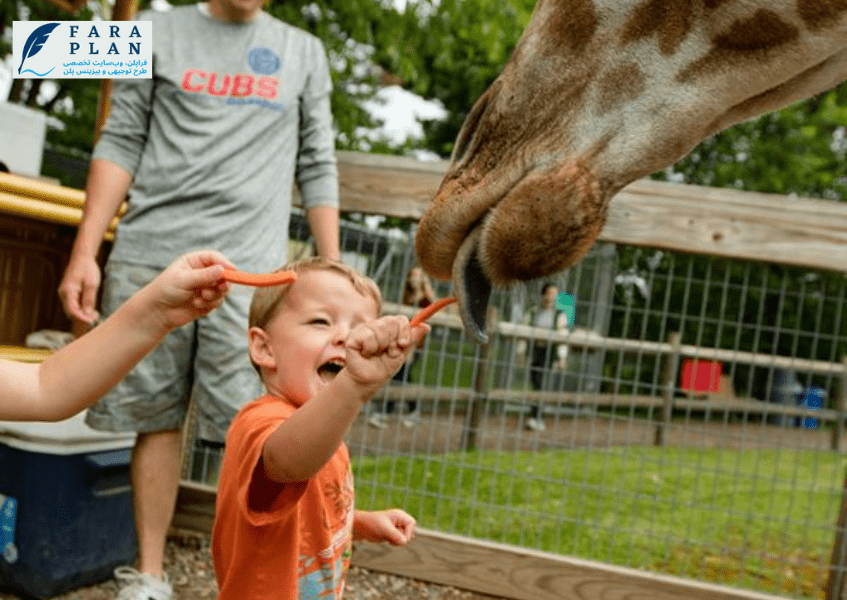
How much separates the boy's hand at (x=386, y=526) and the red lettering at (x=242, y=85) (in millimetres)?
1367

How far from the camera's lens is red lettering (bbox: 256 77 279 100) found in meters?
2.74

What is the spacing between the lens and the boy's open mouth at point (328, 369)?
1.69 metres

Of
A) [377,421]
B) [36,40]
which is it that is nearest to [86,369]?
[36,40]

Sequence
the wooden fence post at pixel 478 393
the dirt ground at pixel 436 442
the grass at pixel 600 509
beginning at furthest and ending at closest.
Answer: the wooden fence post at pixel 478 393, the grass at pixel 600 509, the dirt ground at pixel 436 442

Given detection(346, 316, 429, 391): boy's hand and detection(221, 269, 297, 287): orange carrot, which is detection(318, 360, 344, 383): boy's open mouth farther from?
detection(346, 316, 429, 391): boy's hand

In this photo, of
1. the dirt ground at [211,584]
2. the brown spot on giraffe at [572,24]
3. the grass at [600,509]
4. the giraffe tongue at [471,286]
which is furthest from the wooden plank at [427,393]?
the brown spot on giraffe at [572,24]

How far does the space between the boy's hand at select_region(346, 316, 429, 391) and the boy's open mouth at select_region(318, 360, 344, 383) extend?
1.18 feet

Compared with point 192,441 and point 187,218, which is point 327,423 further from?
point 192,441

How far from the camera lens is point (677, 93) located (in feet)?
5.12

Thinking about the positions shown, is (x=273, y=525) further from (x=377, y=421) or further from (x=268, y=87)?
(x=377, y=421)

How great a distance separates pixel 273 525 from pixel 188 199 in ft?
4.48

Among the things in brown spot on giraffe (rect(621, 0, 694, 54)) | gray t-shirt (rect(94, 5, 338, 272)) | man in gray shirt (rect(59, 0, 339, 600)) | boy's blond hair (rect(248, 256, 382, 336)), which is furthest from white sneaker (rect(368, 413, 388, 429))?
brown spot on giraffe (rect(621, 0, 694, 54))

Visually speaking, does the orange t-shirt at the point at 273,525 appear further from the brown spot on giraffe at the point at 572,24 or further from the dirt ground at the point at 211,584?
the dirt ground at the point at 211,584

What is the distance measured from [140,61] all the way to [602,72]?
1.35 m
